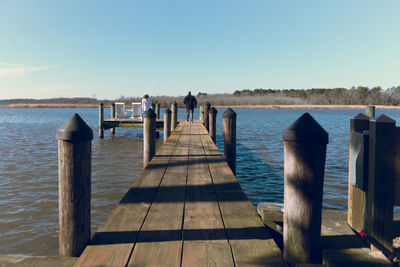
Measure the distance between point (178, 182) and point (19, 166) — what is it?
957 cm

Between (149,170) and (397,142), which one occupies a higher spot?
(397,142)

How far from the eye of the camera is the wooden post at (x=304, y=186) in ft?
7.45

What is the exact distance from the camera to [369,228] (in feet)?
8.52

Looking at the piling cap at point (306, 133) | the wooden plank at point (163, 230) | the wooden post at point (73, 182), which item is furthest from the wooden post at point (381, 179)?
the wooden post at point (73, 182)

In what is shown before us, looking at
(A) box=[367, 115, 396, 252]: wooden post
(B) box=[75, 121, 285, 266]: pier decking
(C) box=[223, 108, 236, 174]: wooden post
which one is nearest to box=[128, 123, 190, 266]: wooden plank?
(B) box=[75, 121, 285, 266]: pier decking

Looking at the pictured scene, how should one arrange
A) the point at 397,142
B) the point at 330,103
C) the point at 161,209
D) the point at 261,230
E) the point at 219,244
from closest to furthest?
the point at 397,142
the point at 219,244
the point at 261,230
the point at 161,209
the point at 330,103

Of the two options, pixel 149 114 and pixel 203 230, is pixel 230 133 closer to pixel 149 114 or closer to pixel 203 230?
pixel 149 114

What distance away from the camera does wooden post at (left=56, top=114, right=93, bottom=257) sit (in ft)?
8.42

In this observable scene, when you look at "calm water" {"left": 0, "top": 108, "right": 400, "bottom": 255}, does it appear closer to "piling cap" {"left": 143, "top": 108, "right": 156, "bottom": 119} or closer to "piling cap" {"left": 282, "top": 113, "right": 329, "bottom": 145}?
"piling cap" {"left": 143, "top": 108, "right": 156, "bottom": 119}

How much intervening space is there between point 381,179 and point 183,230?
5.98 ft

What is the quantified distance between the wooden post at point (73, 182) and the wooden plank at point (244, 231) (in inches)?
53.3

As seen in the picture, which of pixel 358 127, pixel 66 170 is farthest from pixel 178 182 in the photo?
pixel 358 127

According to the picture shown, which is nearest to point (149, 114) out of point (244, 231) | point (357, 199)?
point (244, 231)

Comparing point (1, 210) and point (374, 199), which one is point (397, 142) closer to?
point (374, 199)
